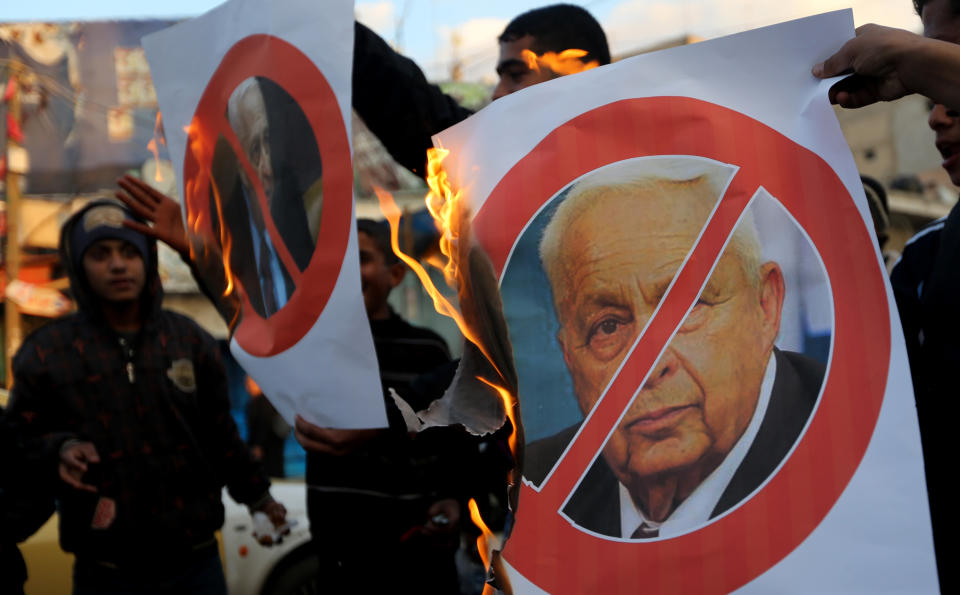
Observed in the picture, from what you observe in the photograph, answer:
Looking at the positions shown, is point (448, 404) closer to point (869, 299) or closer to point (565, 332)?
point (565, 332)

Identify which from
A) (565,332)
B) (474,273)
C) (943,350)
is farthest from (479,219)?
(943,350)

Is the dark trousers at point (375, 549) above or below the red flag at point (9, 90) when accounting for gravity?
below

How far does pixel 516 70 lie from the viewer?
2062 mm

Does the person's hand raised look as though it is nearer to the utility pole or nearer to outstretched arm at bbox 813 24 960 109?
outstretched arm at bbox 813 24 960 109

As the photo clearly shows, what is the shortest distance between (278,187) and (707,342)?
0.87 m

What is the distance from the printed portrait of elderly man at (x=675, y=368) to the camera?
115cm

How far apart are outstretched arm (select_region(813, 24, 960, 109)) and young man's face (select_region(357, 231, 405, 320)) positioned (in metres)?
1.63

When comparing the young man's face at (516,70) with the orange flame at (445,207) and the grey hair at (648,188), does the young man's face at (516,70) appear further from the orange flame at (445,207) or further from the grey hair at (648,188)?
the grey hair at (648,188)

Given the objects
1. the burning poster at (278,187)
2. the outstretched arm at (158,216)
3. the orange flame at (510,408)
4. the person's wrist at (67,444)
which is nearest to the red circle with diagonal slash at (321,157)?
the burning poster at (278,187)

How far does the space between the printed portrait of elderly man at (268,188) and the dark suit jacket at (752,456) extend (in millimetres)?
614

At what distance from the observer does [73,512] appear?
2383 mm

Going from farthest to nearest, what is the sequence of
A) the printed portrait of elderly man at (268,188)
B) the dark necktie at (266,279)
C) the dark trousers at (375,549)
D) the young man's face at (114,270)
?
the young man's face at (114,270)
the dark trousers at (375,549)
the dark necktie at (266,279)
the printed portrait of elderly man at (268,188)

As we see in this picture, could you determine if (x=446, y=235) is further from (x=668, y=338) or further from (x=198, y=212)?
(x=198, y=212)

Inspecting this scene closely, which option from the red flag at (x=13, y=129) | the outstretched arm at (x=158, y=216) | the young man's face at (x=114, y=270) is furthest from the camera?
the red flag at (x=13, y=129)
